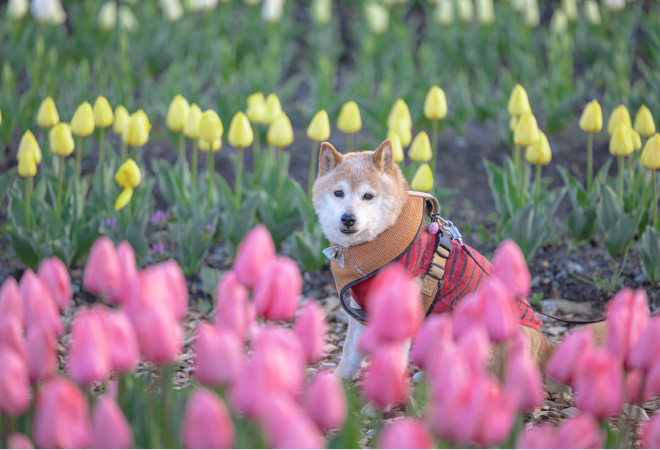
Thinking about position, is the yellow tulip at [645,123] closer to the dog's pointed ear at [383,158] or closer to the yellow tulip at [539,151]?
the yellow tulip at [539,151]

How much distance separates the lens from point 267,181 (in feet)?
14.1

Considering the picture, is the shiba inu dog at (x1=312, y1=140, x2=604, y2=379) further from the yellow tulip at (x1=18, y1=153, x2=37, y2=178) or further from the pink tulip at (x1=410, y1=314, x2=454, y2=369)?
the yellow tulip at (x1=18, y1=153, x2=37, y2=178)

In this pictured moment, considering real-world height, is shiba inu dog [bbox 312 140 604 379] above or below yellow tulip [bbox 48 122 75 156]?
below

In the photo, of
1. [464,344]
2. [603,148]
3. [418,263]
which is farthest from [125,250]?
[603,148]

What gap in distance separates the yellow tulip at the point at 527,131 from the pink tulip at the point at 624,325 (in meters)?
2.19

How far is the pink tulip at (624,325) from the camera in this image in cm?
138

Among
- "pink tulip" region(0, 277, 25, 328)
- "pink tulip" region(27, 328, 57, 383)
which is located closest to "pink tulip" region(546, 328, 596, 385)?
"pink tulip" region(27, 328, 57, 383)

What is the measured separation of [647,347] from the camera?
4.42ft

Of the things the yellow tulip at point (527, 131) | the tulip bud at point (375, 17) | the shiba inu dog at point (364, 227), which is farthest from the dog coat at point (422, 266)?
the tulip bud at point (375, 17)

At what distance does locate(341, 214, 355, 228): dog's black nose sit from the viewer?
2.67 meters

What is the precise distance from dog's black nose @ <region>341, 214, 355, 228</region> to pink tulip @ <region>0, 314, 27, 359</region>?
1.52 meters

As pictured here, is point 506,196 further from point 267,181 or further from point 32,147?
point 32,147

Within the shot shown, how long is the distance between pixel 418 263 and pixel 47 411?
5.78 feet

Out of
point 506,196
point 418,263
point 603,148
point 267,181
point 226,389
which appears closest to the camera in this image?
point 226,389
